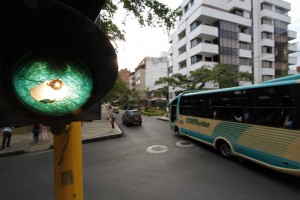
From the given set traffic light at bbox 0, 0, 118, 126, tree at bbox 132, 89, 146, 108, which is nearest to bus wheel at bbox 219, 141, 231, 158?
traffic light at bbox 0, 0, 118, 126

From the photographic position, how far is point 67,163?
1.33 m

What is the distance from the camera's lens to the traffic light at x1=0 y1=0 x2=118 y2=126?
605mm

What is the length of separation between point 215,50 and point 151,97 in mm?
29540

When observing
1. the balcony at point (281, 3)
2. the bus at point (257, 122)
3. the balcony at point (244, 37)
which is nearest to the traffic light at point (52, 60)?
the bus at point (257, 122)

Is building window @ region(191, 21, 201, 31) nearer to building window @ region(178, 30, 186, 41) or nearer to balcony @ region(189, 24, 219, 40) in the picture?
balcony @ region(189, 24, 219, 40)

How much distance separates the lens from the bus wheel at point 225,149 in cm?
726

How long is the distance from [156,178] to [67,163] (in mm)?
4549

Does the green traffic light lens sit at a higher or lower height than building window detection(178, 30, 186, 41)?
lower

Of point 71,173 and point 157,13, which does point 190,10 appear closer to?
point 157,13

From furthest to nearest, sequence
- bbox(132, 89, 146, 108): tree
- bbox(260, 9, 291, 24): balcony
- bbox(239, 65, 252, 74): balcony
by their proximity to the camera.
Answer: bbox(132, 89, 146, 108): tree → bbox(260, 9, 291, 24): balcony → bbox(239, 65, 252, 74): balcony

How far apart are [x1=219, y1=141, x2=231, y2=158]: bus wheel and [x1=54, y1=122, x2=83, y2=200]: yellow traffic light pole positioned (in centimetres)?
700

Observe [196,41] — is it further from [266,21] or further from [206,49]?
[266,21]

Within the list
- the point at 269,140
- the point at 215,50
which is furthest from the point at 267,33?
the point at 269,140

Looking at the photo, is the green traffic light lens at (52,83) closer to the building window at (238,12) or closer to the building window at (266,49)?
the building window at (238,12)
